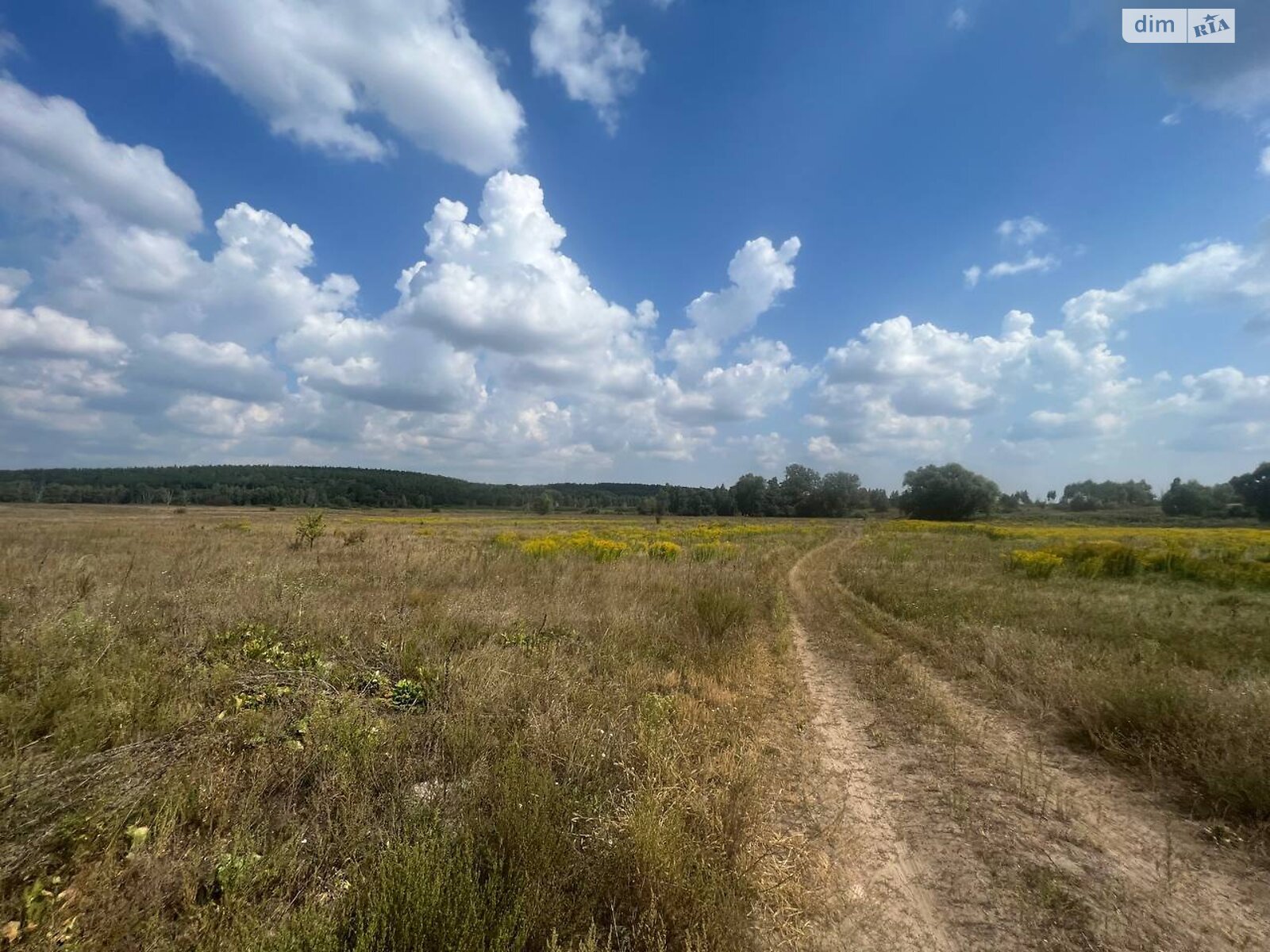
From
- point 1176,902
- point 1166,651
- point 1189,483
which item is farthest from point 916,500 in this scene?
point 1176,902

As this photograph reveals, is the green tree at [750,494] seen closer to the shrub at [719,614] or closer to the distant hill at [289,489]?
the distant hill at [289,489]

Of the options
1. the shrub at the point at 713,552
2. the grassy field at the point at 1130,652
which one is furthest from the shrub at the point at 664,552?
the grassy field at the point at 1130,652

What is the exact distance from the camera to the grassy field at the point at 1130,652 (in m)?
4.76

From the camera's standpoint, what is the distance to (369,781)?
3934mm

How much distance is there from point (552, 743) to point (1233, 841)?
→ 5353mm

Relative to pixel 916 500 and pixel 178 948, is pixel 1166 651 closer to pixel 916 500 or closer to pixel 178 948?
pixel 178 948

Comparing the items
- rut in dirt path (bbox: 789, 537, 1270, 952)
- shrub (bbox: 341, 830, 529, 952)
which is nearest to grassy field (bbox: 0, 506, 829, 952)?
shrub (bbox: 341, 830, 529, 952)

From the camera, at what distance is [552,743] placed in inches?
177

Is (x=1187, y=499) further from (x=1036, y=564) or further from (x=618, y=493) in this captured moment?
(x=618, y=493)

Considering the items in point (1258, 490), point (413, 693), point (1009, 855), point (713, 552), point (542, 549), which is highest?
point (1258, 490)

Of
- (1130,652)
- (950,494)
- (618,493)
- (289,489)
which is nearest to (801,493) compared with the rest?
(950,494)

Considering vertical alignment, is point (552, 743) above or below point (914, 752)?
above

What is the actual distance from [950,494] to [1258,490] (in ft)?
124

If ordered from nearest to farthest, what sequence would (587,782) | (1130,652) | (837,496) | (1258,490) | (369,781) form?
(369,781) → (587,782) → (1130,652) → (1258,490) → (837,496)
